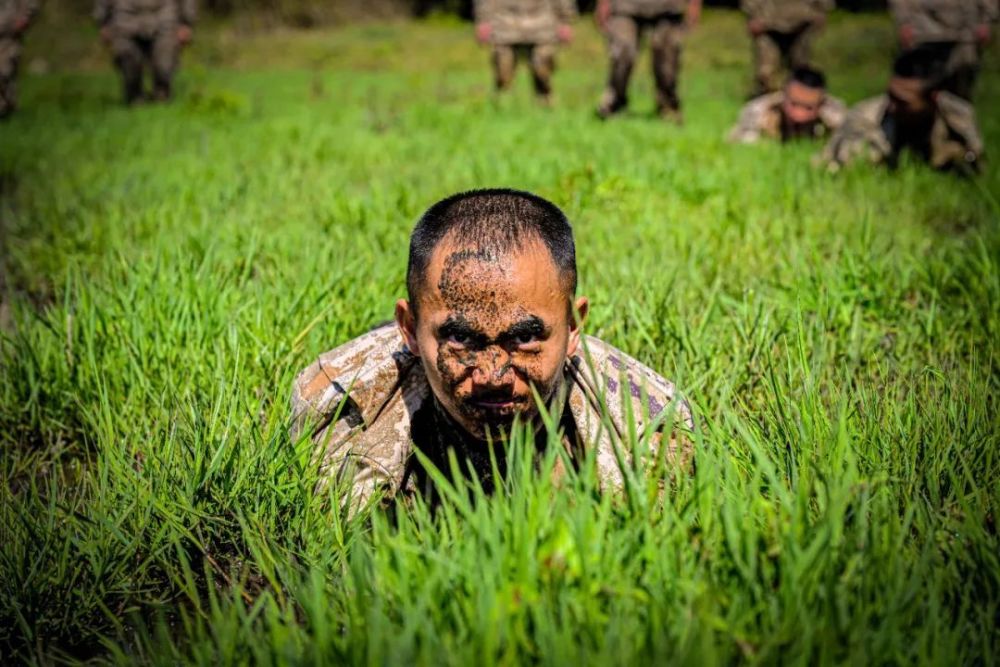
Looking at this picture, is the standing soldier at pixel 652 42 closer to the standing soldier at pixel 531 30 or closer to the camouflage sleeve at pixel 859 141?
the standing soldier at pixel 531 30

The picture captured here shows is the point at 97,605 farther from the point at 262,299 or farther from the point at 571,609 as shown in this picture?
the point at 262,299

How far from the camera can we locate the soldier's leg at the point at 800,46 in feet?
29.8

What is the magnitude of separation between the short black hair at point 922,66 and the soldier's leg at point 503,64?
562 centimetres

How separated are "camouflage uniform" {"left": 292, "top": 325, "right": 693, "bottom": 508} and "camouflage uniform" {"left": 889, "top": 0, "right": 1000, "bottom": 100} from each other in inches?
285

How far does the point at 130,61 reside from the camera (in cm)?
1113

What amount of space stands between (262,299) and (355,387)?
2.61 feet

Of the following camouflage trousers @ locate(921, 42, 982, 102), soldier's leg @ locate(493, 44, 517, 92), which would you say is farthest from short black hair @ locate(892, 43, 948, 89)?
soldier's leg @ locate(493, 44, 517, 92)

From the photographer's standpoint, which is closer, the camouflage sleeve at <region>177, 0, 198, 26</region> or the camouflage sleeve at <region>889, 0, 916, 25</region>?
the camouflage sleeve at <region>889, 0, 916, 25</region>

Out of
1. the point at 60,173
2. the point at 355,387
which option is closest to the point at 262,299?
the point at 355,387

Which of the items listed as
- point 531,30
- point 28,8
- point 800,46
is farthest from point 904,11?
point 28,8

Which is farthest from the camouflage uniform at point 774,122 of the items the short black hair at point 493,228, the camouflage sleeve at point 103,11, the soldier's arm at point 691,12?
the camouflage sleeve at point 103,11

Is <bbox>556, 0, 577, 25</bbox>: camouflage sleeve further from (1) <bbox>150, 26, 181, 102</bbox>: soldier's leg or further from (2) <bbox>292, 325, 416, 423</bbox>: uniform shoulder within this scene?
(2) <bbox>292, 325, 416, 423</bbox>: uniform shoulder

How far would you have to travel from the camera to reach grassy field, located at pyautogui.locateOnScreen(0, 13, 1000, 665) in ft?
4.08

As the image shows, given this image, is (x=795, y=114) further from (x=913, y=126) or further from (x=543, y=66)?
(x=543, y=66)
